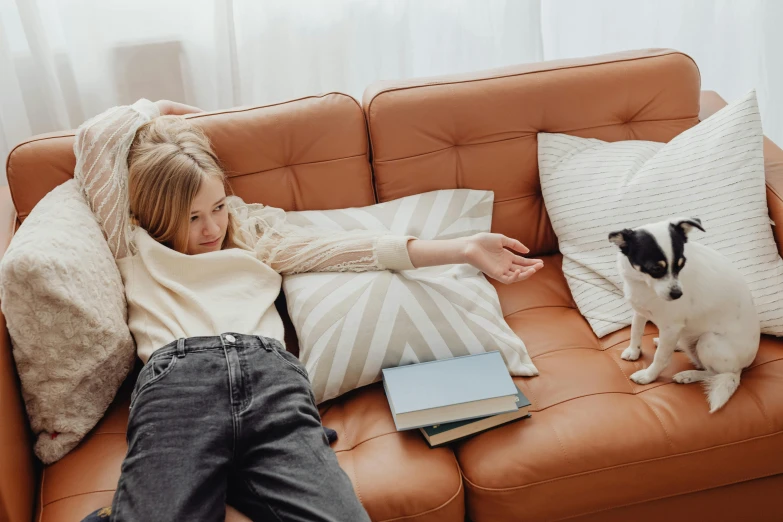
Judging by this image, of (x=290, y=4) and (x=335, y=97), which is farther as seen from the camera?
(x=290, y=4)

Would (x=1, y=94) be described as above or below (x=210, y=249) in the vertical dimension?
above

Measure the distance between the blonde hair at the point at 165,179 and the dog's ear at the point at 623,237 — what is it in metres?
0.94

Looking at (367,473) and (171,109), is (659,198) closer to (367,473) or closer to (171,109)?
(367,473)

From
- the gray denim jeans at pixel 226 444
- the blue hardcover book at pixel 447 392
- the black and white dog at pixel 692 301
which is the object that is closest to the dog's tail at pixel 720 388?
the black and white dog at pixel 692 301

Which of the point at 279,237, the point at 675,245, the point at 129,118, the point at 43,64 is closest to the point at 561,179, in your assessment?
the point at 675,245

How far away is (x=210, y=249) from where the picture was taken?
171cm

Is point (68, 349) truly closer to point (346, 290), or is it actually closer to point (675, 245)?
point (346, 290)

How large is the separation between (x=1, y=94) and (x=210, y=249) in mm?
1016

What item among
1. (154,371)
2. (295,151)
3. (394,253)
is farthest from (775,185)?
(154,371)

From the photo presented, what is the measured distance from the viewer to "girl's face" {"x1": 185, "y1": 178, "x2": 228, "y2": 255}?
5.47 ft

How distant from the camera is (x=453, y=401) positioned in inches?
59.3

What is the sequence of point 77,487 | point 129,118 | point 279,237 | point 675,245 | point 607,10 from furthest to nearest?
1. point 607,10
2. point 279,237
3. point 129,118
4. point 675,245
5. point 77,487

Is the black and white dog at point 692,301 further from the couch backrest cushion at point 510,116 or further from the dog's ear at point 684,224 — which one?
the couch backrest cushion at point 510,116

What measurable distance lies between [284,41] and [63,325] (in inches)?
50.3
